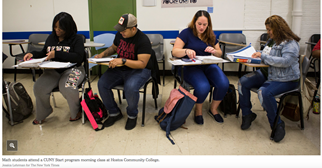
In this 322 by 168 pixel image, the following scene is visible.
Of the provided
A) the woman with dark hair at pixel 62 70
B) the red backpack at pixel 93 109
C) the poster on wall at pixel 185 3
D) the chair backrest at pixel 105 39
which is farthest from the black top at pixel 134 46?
the poster on wall at pixel 185 3

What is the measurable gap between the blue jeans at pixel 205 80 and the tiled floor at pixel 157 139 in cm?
33

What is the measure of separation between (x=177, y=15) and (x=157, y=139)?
2.64 m

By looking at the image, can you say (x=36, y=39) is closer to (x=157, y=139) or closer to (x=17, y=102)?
(x=17, y=102)

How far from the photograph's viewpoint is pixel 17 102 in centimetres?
215

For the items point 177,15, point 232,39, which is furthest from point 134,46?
point 232,39

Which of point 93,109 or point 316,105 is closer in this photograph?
point 93,109

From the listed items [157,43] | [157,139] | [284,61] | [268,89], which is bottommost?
[157,139]

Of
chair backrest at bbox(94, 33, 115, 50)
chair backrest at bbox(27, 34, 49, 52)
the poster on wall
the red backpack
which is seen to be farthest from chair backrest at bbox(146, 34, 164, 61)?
chair backrest at bbox(27, 34, 49, 52)

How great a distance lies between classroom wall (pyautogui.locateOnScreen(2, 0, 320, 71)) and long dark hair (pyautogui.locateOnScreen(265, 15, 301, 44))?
2.08 metres

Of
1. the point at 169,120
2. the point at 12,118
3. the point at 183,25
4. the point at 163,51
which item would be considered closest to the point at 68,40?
the point at 12,118

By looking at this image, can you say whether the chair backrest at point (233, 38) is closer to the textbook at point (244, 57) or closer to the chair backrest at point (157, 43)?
the chair backrest at point (157, 43)

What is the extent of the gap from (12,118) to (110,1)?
2555 mm

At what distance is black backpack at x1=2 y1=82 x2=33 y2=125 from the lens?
2.08 m

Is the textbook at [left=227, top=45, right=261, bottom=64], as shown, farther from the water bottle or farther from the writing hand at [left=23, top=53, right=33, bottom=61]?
the writing hand at [left=23, top=53, right=33, bottom=61]
